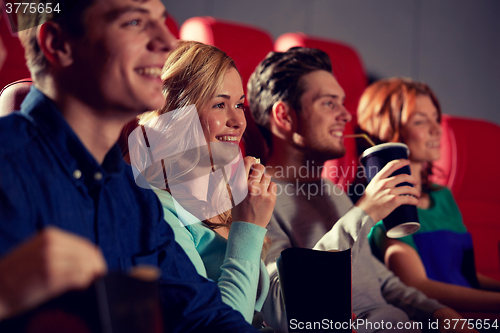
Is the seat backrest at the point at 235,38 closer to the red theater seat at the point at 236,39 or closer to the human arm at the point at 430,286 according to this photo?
the red theater seat at the point at 236,39

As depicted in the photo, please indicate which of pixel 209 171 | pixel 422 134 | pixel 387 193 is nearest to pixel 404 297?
pixel 387 193

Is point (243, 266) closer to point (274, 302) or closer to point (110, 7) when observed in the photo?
point (274, 302)

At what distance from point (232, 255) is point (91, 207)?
0.23 metres

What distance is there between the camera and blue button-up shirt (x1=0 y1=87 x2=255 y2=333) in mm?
313

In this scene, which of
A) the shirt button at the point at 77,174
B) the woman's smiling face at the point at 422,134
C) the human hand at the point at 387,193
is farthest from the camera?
the woman's smiling face at the point at 422,134

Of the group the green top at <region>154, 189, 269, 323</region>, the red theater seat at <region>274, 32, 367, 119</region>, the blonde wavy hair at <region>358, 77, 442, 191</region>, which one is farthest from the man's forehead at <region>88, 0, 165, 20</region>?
the red theater seat at <region>274, 32, 367, 119</region>

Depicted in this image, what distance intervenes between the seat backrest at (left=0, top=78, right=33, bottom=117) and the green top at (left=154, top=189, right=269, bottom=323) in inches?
7.5

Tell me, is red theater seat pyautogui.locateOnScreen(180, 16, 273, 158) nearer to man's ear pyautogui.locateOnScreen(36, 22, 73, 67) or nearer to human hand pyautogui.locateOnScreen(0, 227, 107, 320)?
man's ear pyautogui.locateOnScreen(36, 22, 73, 67)

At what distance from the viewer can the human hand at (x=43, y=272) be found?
25cm

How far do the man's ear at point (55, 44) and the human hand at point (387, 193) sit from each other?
52 cm

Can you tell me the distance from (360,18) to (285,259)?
5.22 feet

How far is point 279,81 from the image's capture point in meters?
0.85

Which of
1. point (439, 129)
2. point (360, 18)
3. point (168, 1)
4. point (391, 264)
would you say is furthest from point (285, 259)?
point (360, 18)

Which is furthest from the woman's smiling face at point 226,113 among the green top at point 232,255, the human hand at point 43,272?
the human hand at point 43,272
